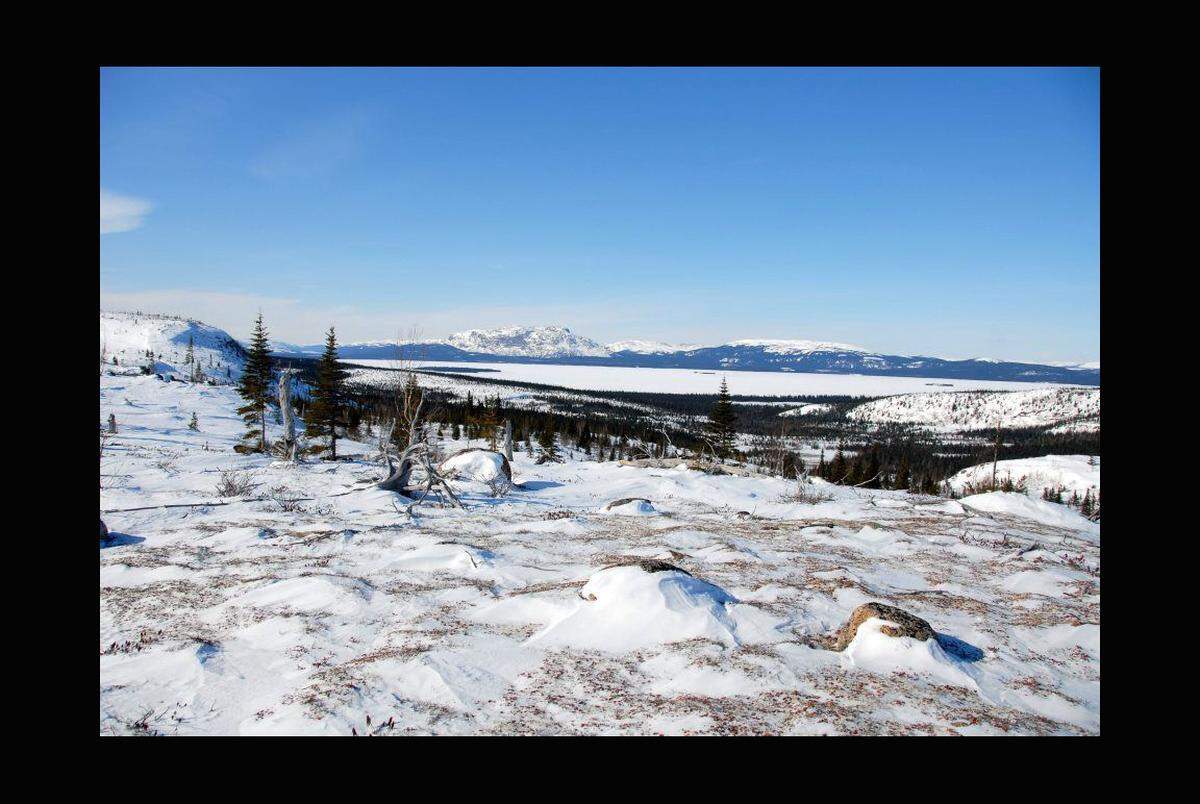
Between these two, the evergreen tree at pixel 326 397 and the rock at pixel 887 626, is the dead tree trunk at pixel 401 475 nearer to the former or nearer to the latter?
the rock at pixel 887 626

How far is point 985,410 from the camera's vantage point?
189 meters

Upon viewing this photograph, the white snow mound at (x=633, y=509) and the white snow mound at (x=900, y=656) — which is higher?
the white snow mound at (x=900, y=656)

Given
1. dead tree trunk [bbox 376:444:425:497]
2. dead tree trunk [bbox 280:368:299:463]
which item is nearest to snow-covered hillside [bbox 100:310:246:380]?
dead tree trunk [bbox 280:368:299:463]

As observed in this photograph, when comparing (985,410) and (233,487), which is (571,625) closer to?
(233,487)

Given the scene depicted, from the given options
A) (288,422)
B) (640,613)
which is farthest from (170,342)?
(640,613)

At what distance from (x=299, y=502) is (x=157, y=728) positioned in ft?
32.4

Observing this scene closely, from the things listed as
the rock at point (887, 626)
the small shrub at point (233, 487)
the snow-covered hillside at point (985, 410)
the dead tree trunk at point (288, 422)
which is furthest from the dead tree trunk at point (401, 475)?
the snow-covered hillside at point (985, 410)

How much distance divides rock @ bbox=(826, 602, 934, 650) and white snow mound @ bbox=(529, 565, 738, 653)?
1.00m

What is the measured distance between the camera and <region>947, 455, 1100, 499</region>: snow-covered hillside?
3157 inches

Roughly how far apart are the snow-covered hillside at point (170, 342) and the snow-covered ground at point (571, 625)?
9336cm

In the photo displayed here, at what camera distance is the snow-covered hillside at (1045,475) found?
80.2 m

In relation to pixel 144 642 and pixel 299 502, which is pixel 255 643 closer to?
pixel 144 642
